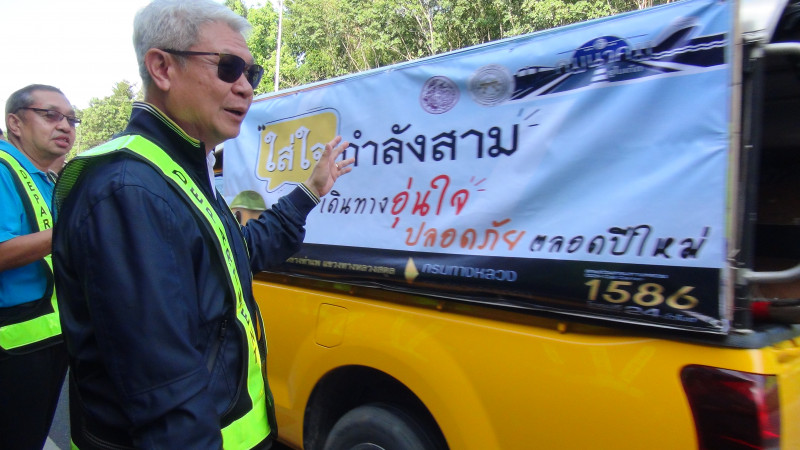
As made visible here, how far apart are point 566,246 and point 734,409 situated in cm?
60

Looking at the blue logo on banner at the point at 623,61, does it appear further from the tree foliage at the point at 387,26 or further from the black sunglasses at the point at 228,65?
the tree foliage at the point at 387,26

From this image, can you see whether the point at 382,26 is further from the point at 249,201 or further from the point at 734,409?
the point at 734,409

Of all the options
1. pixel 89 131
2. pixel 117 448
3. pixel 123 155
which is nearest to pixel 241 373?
pixel 117 448

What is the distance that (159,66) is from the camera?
1.25 meters

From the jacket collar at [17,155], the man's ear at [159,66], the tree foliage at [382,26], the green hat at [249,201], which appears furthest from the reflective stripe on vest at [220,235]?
the tree foliage at [382,26]

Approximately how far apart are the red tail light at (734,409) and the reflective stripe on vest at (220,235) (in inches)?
45.7

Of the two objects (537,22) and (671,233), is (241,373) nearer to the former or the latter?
(671,233)

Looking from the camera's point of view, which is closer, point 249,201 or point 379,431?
point 379,431

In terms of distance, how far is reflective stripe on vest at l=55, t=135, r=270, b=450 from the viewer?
3.77 ft

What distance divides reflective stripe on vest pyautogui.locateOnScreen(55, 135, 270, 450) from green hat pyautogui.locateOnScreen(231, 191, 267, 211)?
1.55 m

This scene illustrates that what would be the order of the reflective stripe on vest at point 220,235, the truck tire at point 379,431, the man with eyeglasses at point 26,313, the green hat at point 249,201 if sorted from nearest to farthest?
the reflective stripe on vest at point 220,235
the truck tire at point 379,431
the man with eyeglasses at point 26,313
the green hat at point 249,201

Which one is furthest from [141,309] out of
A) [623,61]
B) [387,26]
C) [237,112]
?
[387,26]

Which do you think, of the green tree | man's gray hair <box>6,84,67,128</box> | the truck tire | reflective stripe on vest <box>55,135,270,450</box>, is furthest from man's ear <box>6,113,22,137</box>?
the green tree

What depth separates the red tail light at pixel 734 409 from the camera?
49.4 inches
